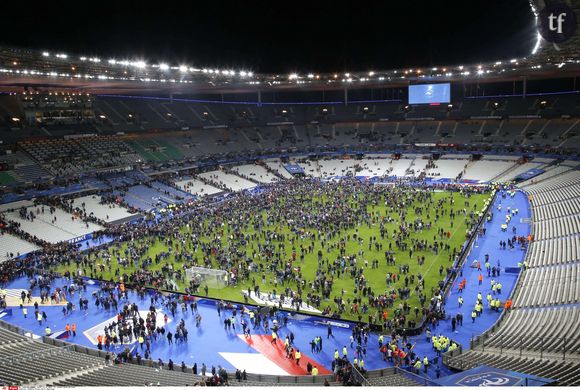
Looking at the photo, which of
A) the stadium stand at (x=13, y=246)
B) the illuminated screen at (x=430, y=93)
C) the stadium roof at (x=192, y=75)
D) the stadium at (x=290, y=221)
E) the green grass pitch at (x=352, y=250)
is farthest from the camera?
the illuminated screen at (x=430, y=93)

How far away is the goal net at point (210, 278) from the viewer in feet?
90.3

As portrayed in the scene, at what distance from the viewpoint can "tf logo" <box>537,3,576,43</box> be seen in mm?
18453

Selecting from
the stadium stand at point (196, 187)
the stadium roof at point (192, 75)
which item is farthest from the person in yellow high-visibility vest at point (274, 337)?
the stadium stand at point (196, 187)

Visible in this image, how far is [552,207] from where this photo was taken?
37.6 meters

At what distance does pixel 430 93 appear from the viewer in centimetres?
6988

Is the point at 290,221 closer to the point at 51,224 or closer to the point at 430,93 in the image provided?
the point at 51,224

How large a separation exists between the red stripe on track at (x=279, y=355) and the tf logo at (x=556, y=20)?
1702 cm

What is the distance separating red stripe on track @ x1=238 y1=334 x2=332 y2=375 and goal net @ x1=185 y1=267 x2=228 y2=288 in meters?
6.31

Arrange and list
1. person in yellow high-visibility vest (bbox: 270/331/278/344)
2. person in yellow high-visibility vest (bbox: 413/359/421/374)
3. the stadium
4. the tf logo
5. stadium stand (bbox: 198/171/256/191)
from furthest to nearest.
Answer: stadium stand (bbox: 198/171/256/191) → person in yellow high-visibility vest (bbox: 270/331/278/344) → the stadium → the tf logo → person in yellow high-visibility vest (bbox: 413/359/421/374)

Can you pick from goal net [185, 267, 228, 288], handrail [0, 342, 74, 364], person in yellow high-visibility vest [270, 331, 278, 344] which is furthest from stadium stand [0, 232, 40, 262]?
person in yellow high-visibility vest [270, 331, 278, 344]

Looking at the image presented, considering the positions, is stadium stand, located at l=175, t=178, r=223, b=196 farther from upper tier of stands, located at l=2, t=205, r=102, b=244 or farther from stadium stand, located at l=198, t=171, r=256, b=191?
upper tier of stands, located at l=2, t=205, r=102, b=244

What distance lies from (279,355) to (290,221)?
20.9m

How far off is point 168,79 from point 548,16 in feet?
153

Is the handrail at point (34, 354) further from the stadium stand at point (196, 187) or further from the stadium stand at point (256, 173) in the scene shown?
the stadium stand at point (256, 173)
